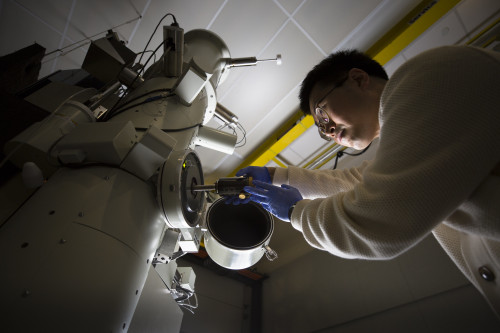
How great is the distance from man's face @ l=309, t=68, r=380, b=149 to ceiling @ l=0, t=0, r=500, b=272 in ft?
3.22

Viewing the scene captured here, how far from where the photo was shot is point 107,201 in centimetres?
61

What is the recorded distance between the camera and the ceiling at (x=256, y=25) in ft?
5.47

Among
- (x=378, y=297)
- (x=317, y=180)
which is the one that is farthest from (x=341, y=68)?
(x=378, y=297)

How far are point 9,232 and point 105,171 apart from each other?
0.23 metres

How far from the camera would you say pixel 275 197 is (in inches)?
35.6

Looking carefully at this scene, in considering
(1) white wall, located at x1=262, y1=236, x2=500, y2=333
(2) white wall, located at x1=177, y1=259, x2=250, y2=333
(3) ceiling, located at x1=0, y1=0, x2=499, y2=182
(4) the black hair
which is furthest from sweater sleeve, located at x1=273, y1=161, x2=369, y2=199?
(2) white wall, located at x1=177, y1=259, x2=250, y2=333

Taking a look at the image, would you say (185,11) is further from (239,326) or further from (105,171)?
(239,326)

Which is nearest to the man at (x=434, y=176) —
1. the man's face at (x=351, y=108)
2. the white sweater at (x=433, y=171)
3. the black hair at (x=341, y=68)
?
the white sweater at (x=433, y=171)

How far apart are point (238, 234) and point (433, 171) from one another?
69cm

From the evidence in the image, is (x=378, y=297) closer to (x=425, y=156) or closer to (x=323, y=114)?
(x=323, y=114)

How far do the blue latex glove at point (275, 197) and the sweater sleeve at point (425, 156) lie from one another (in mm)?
316

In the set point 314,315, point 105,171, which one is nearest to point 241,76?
point 105,171

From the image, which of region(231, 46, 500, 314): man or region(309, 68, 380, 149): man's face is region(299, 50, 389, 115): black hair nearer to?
region(309, 68, 380, 149): man's face

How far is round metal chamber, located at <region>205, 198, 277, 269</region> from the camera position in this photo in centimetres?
88
